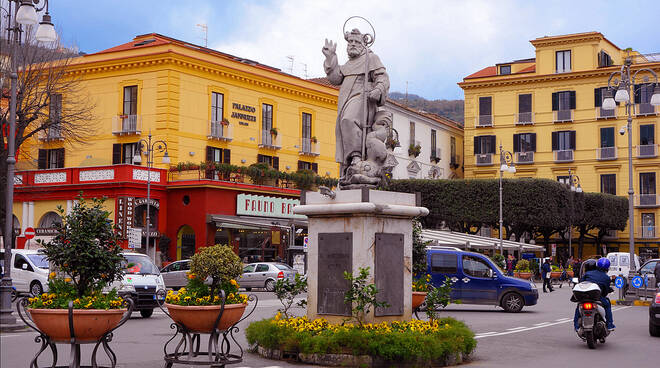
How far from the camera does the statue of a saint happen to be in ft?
40.9

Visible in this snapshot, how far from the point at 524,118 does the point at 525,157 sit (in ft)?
10.3

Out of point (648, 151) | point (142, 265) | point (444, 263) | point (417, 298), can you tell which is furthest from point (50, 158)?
point (648, 151)

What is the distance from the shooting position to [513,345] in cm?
1439

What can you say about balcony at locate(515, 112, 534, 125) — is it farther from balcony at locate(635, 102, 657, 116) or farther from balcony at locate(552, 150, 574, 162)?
balcony at locate(635, 102, 657, 116)

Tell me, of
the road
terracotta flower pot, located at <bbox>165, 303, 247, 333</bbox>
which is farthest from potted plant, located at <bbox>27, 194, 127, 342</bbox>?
the road

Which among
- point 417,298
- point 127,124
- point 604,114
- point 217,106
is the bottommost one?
point 417,298

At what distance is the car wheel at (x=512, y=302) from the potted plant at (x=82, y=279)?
1603 cm

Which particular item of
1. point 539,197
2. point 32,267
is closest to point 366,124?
point 32,267

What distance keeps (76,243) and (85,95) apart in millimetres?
35967

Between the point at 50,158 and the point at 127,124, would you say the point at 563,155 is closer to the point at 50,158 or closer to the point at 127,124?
the point at 127,124

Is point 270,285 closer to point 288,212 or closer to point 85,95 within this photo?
point 288,212

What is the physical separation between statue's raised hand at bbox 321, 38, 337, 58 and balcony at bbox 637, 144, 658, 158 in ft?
170

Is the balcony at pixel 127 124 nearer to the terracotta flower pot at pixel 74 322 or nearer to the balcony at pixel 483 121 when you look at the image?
the balcony at pixel 483 121

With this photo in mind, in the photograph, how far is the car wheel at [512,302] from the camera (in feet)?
77.2
